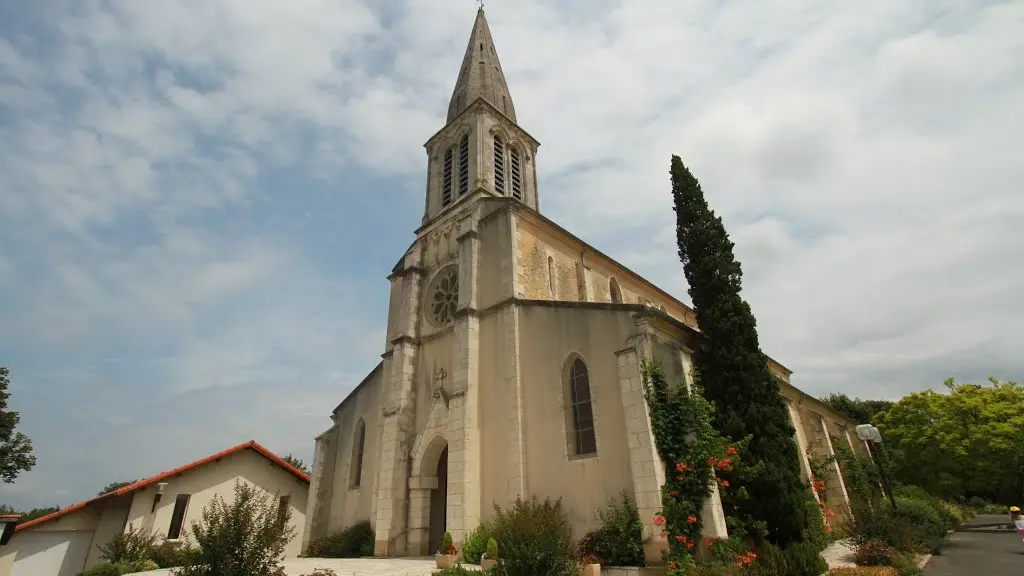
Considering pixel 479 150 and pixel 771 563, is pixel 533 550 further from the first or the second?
pixel 479 150

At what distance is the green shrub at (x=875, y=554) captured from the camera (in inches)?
485

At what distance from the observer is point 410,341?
1952cm

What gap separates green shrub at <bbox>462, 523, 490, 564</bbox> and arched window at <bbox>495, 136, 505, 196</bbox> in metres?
14.0

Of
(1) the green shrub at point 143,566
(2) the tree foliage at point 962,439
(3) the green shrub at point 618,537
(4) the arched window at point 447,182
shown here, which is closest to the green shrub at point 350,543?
(1) the green shrub at point 143,566

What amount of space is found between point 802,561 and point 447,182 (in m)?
19.6

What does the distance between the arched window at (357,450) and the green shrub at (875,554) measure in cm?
1628

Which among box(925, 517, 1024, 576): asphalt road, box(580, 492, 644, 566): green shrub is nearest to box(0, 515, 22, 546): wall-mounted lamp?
box(580, 492, 644, 566): green shrub

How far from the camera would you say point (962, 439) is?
90.6 feet

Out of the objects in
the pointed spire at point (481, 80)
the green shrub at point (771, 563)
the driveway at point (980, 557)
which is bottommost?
the driveway at point (980, 557)

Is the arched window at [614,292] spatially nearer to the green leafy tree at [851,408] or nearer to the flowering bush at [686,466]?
the flowering bush at [686,466]

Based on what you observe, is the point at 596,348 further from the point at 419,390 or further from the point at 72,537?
the point at 72,537

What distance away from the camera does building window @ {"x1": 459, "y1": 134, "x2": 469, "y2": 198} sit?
74.6ft

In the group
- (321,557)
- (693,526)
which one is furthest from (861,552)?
(321,557)

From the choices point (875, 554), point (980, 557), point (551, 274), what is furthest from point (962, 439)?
point (551, 274)
